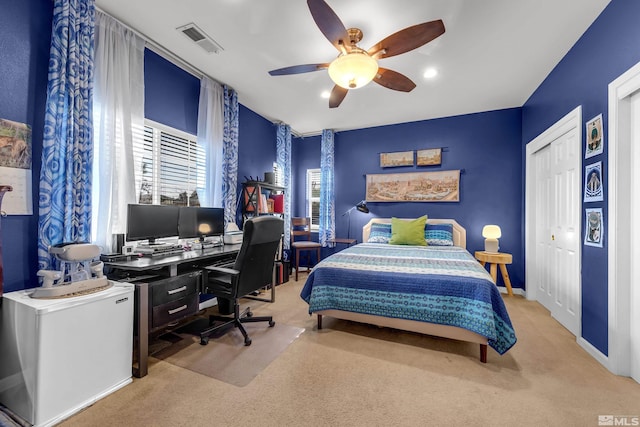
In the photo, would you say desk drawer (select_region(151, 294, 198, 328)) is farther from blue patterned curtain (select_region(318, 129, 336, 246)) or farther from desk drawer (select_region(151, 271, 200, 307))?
blue patterned curtain (select_region(318, 129, 336, 246))

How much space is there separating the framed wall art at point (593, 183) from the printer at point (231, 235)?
3.42 meters

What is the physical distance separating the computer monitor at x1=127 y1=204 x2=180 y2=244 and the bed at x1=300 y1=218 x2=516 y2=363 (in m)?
1.46

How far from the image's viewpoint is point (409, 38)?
1.84 m

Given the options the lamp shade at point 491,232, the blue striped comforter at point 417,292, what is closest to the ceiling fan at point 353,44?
the blue striped comforter at point 417,292

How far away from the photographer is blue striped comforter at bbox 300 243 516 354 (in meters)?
1.98

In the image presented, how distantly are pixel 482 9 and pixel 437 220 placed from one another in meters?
2.91

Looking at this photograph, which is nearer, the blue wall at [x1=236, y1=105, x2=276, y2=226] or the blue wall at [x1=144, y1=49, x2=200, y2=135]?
the blue wall at [x1=144, y1=49, x2=200, y2=135]

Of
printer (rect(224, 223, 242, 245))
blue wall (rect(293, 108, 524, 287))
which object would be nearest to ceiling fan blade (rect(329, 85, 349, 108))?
printer (rect(224, 223, 242, 245))

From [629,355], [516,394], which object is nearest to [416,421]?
[516,394]

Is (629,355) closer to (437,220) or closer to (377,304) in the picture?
(377,304)

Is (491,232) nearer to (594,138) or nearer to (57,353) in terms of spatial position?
(594,138)

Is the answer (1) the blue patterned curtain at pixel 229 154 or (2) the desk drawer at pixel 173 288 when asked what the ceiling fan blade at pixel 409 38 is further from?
(2) the desk drawer at pixel 173 288

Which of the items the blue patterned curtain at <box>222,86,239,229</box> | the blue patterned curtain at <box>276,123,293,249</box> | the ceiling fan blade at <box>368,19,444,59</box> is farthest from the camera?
the blue patterned curtain at <box>276,123,293,249</box>

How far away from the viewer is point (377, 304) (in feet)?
7.55
